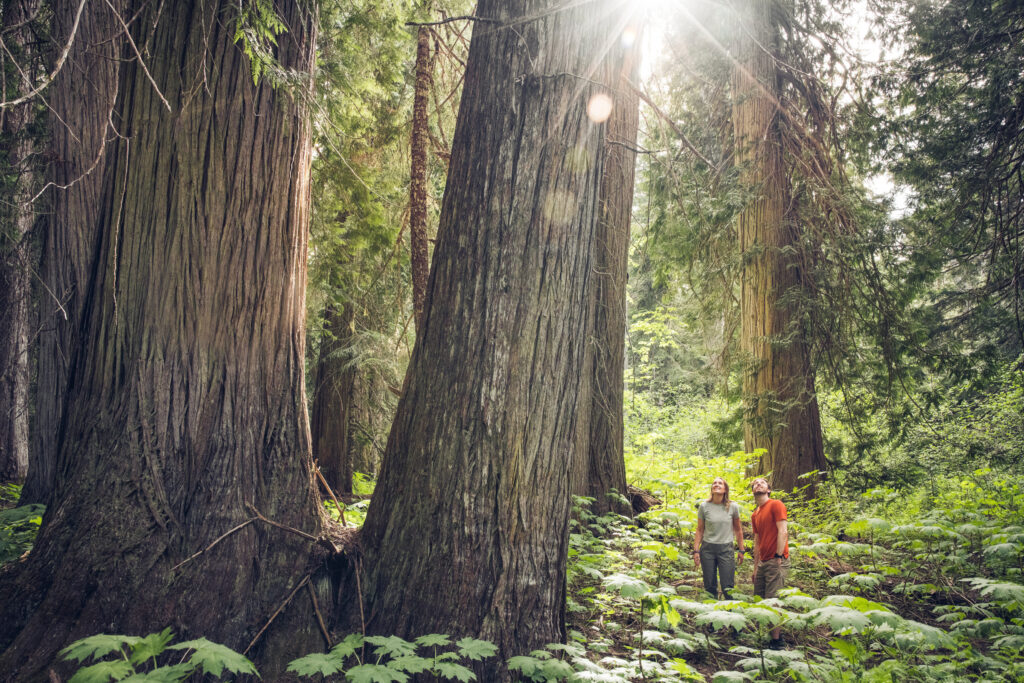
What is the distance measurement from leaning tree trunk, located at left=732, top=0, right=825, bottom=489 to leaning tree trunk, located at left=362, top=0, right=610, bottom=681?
18.8ft

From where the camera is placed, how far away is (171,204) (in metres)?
3.16

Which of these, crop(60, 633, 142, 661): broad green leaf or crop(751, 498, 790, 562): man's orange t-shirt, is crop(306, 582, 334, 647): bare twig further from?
crop(751, 498, 790, 562): man's orange t-shirt

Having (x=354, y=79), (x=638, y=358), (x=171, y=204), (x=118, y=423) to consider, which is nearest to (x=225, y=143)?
(x=171, y=204)

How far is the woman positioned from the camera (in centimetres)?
518

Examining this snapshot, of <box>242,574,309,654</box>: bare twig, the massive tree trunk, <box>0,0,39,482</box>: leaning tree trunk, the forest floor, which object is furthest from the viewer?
<box>0,0,39,482</box>: leaning tree trunk

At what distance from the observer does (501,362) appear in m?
2.93

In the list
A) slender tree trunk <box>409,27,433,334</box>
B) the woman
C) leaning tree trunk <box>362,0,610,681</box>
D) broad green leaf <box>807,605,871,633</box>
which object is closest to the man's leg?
the woman

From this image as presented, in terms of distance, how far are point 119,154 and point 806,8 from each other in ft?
29.5

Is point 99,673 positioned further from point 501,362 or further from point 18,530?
point 18,530

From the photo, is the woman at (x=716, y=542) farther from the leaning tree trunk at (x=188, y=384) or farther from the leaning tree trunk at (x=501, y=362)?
the leaning tree trunk at (x=188, y=384)

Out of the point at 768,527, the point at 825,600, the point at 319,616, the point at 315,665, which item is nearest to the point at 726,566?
the point at 768,527

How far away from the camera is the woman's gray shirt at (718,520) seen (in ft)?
17.0

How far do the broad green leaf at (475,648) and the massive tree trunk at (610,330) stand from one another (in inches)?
138

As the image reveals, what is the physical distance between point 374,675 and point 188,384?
181 centimetres
